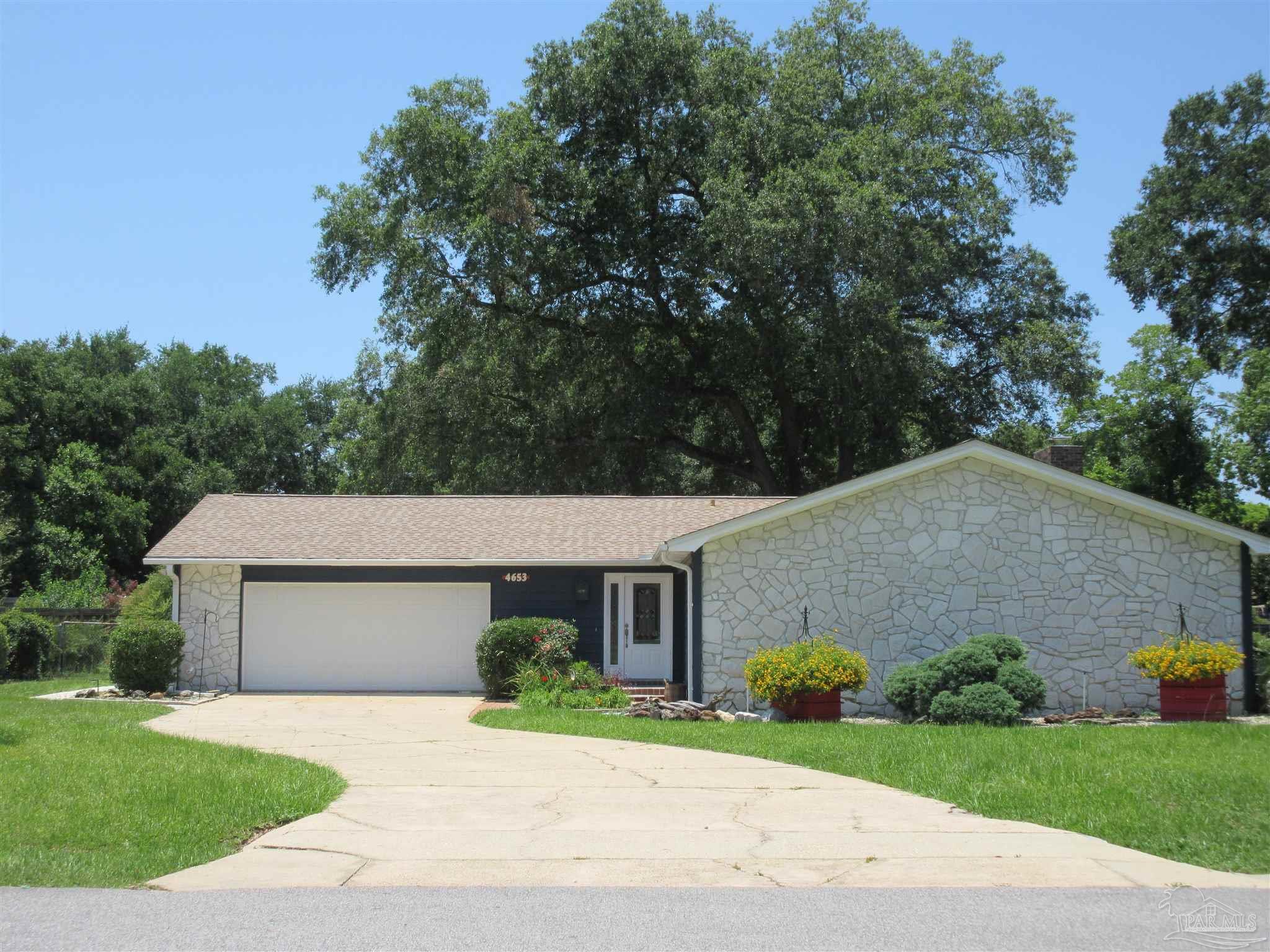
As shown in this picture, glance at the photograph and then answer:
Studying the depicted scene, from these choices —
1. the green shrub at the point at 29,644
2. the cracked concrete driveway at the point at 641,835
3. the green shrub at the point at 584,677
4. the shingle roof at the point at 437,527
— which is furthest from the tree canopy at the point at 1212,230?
the green shrub at the point at 29,644

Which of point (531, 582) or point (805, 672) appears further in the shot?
point (531, 582)

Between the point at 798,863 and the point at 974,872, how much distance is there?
1.17 meters

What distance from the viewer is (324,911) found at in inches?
263

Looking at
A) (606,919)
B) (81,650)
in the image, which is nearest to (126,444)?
(81,650)

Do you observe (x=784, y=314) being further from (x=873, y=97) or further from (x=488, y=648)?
(x=488, y=648)

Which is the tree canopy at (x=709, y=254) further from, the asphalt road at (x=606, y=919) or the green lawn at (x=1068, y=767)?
the asphalt road at (x=606, y=919)

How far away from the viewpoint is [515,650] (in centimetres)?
2094

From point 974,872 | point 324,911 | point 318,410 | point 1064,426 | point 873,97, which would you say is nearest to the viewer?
point 324,911

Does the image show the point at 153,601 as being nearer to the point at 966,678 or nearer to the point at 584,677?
the point at 584,677

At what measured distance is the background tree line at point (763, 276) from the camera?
2959 cm

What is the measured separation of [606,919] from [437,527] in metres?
18.9

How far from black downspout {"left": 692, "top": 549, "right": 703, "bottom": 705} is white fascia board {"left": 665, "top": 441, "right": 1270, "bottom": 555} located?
0.66m

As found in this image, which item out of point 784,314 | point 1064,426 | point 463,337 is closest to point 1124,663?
point 784,314

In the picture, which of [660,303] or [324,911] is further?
[660,303]
